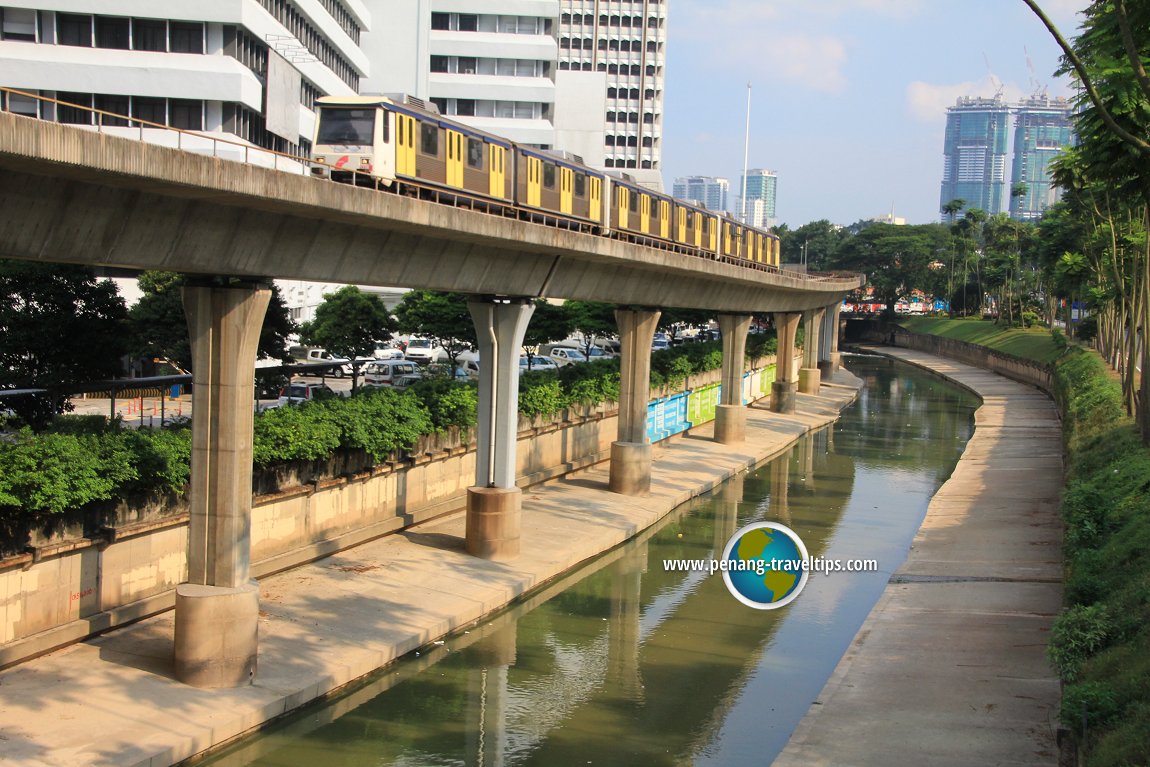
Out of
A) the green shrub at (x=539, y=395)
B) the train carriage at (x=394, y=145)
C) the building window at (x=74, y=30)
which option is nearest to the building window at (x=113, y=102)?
the building window at (x=74, y=30)

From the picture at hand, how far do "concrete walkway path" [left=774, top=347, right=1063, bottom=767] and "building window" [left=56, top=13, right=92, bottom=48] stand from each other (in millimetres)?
38453

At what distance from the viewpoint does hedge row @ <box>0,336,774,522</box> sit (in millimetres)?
17203

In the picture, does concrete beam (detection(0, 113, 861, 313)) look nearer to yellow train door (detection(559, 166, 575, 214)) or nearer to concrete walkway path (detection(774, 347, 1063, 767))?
yellow train door (detection(559, 166, 575, 214))

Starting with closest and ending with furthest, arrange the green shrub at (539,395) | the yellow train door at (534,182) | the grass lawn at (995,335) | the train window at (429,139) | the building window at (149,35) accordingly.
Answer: the train window at (429,139) → the yellow train door at (534,182) → the green shrub at (539,395) → the building window at (149,35) → the grass lawn at (995,335)

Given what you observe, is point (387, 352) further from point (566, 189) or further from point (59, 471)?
point (59, 471)

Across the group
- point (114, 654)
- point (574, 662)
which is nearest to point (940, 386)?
point (574, 662)

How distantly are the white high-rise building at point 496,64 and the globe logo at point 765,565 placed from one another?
192 ft

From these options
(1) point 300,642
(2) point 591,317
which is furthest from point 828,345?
(1) point 300,642

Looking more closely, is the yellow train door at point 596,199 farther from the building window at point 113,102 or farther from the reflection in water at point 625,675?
the building window at point 113,102

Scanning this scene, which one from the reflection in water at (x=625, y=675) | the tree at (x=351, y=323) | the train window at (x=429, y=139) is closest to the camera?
the reflection in water at (x=625, y=675)

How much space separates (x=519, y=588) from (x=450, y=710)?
608 cm

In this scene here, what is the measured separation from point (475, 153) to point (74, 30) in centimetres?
2683

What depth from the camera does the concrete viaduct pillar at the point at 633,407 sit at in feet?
112

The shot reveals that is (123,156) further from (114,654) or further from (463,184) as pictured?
(463,184)
